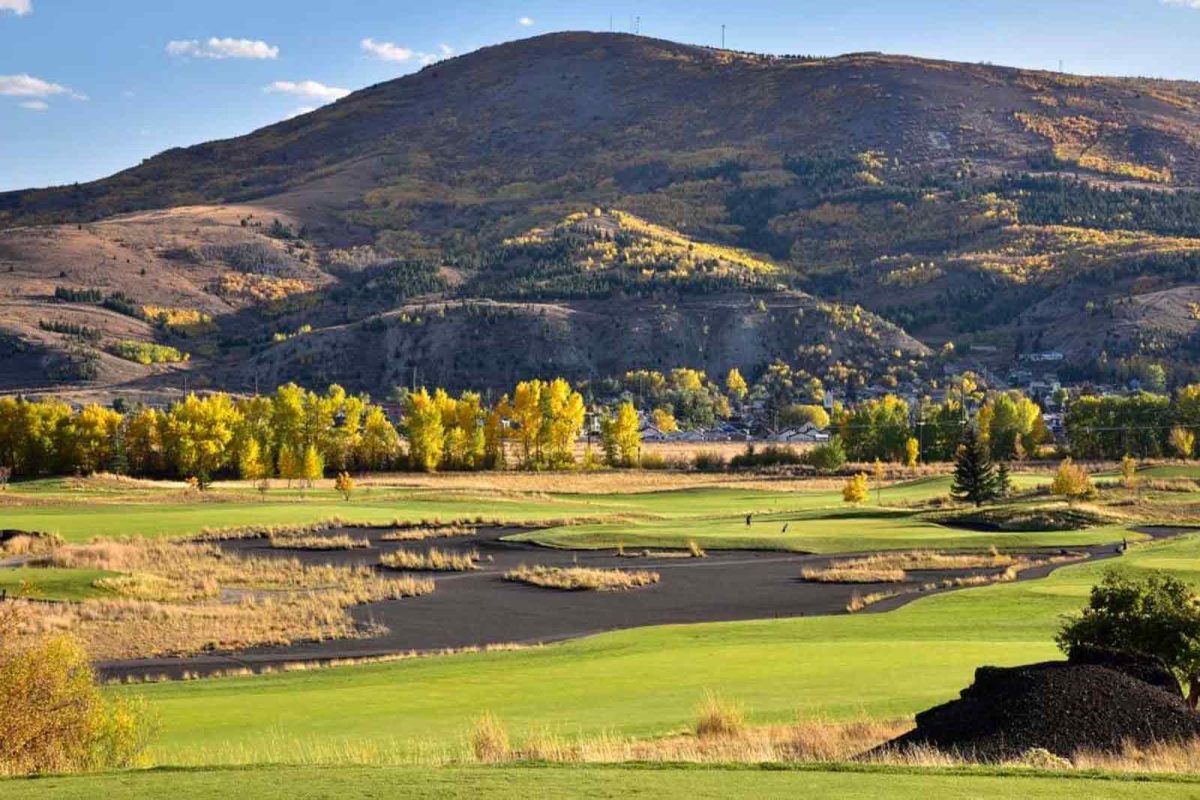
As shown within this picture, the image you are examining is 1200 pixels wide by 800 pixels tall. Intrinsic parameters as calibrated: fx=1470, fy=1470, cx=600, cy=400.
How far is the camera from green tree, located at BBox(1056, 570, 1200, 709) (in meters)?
23.1

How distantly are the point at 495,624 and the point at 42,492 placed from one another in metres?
60.2

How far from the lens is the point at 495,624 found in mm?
44188

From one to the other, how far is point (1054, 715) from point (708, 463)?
109336 mm

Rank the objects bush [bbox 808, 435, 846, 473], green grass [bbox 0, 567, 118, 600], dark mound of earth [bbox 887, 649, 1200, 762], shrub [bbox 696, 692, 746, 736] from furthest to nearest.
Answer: bush [bbox 808, 435, 846, 473], green grass [bbox 0, 567, 118, 600], shrub [bbox 696, 692, 746, 736], dark mound of earth [bbox 887, 649, 1200, 762]

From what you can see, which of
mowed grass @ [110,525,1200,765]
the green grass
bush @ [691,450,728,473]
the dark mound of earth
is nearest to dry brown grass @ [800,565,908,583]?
mowed grass @ [110,525,1200,765]

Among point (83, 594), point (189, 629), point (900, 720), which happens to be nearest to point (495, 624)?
point (189, 629)

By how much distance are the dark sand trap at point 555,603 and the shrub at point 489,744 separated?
15929 millimetres

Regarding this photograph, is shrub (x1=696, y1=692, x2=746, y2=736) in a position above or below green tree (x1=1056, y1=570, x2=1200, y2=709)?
below

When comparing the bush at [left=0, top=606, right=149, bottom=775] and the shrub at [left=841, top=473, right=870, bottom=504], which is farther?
the shrub at [left=841, top=473, right=870, bottom=504]

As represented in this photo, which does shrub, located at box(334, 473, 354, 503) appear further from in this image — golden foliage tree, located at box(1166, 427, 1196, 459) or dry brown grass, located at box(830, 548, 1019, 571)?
golden foliage tree, located at box(1166, 427, 1196, 459)

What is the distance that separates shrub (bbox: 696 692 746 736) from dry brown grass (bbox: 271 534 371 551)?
152 feet

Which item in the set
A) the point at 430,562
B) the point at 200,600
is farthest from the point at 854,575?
the point at 200,600

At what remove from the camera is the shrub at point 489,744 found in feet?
62.3

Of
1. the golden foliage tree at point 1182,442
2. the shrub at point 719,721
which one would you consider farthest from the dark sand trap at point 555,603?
the golden foliage tree at point 1182,442
